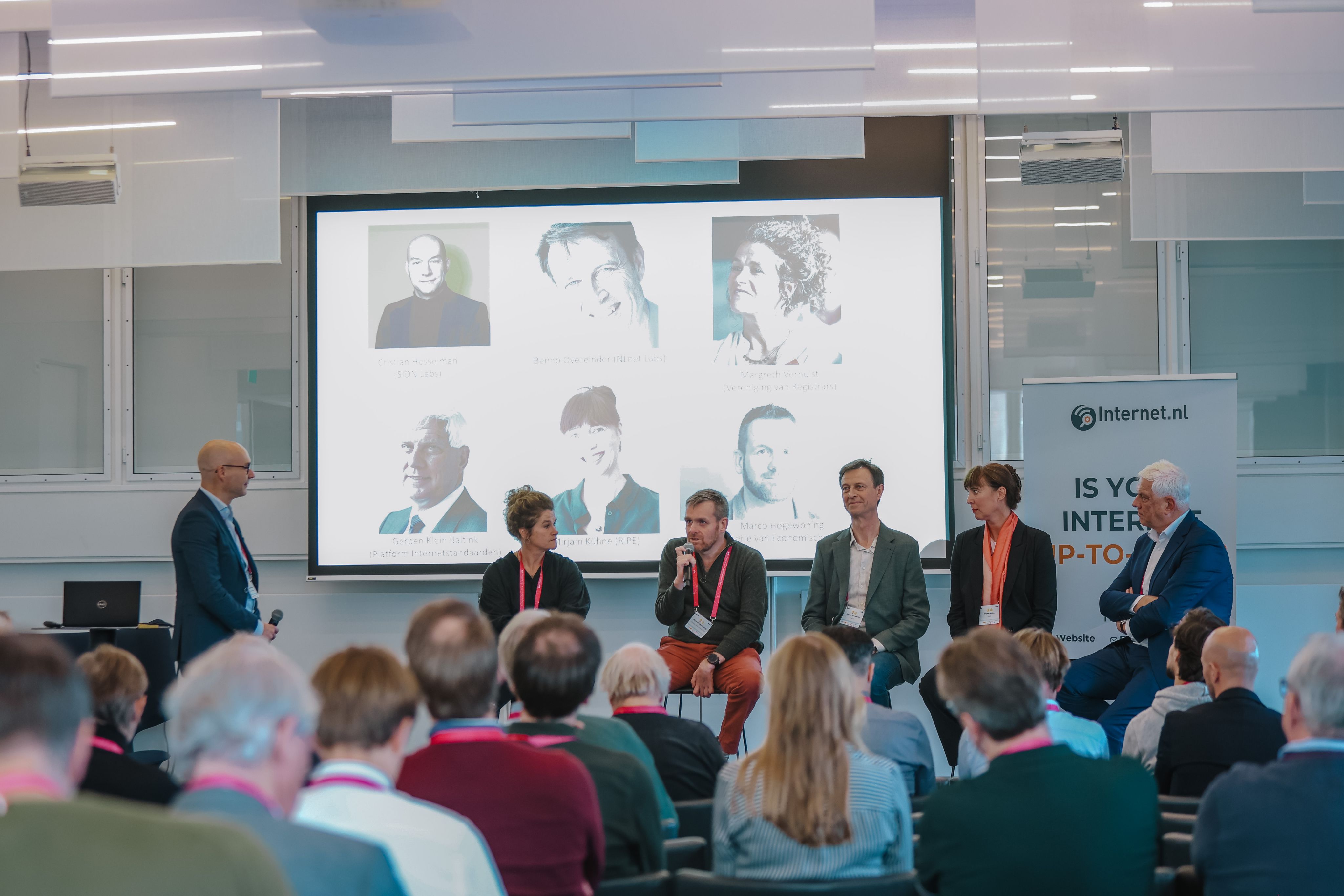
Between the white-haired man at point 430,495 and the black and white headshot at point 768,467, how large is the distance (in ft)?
4.84

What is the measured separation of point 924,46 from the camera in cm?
427

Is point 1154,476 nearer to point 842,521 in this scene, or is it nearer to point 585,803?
point 842,521

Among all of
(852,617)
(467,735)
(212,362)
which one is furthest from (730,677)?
(212,362)

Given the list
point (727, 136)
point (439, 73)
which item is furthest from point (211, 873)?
point (727, 136)

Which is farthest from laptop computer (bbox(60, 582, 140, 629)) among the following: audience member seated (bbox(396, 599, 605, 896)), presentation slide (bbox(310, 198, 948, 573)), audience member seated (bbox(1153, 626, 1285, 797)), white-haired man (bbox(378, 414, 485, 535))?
audience member seated (bbox(1153, 626, 1285, 797))

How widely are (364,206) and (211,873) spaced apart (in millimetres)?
5701

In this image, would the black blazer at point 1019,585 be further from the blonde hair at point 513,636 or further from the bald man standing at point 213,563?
the bald man standing at point 213,563

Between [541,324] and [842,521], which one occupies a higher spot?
Result: [541,324]

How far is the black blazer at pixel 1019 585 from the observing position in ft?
16.2

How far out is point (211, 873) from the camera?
917 mm

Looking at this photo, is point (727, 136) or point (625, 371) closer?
point (727, 136)

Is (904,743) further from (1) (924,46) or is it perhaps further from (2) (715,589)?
(1) (924,46)

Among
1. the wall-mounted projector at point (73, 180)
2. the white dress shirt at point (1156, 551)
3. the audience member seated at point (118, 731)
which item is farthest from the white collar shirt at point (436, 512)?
the white dress shirt at point (1156, 551)

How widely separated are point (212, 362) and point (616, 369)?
8.18 feet
